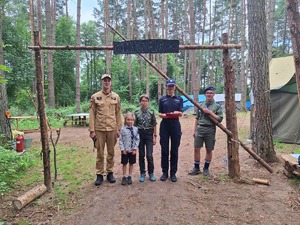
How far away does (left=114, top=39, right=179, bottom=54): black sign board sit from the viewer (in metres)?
4.53

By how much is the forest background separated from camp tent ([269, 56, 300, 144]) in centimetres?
634

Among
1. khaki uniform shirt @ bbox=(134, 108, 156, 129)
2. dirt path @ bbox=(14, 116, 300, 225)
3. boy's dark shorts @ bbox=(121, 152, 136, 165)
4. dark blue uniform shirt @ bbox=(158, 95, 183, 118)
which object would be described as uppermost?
dark blue uniform shirt @ bbox=(158, 95, 183, 118)

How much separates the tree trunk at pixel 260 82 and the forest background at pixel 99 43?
27.6ft

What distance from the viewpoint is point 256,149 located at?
5.91 m

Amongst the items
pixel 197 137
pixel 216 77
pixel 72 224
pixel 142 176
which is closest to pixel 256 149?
pixel 197 137

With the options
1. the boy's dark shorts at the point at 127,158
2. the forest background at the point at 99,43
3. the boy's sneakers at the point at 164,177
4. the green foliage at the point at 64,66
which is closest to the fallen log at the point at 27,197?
the boy's dark shorts at the point at 127,158

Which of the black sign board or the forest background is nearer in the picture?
the black sign board

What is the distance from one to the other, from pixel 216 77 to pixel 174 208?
36.7 m

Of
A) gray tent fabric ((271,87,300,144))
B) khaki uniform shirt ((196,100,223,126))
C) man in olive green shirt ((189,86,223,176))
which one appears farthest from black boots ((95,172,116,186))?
gray tent fabric ((271,87,300,144))

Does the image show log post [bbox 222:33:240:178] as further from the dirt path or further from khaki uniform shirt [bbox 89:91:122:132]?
khaki uniform shirt [bbox 89:91:122:132]

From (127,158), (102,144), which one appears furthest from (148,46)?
(127,158)

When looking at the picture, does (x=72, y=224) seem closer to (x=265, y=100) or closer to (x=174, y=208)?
(x=174, y=208)

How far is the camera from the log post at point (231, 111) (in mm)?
4672

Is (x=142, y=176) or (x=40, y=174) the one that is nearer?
(x=142, y=176)
